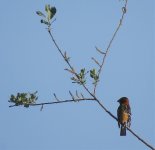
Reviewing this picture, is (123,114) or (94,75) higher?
(123,114)

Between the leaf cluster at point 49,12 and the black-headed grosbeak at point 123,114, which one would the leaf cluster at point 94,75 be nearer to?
the leaf cluster at point 49,12

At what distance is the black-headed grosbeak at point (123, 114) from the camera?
8261mm

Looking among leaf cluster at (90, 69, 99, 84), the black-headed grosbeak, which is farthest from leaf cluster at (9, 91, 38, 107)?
the black-headed grosbeak

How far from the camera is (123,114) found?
27.7 ft

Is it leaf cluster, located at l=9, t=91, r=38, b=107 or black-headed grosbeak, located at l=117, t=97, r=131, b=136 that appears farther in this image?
black-headed grosbeak, located at l=117, t=97, r=131, b=136

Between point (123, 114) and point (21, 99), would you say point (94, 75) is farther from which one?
point (123, 114)

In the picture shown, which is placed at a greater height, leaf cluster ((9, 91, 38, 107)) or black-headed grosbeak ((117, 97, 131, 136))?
black-headed grosbeak ((117, 97, 131, 136))

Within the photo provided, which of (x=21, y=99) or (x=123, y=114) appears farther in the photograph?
(x=123, y=114)

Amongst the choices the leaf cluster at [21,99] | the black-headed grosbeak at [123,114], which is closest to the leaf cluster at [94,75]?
the leaf cluster at [21,99]

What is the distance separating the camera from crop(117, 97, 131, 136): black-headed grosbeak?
325 inches

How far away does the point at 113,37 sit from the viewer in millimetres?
3992

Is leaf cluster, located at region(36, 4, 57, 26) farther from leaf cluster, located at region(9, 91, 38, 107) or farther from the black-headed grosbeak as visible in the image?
the black-headed grosbeak

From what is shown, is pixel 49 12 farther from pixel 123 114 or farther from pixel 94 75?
pixel 123 114

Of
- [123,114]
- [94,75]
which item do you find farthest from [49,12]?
[123,114]
